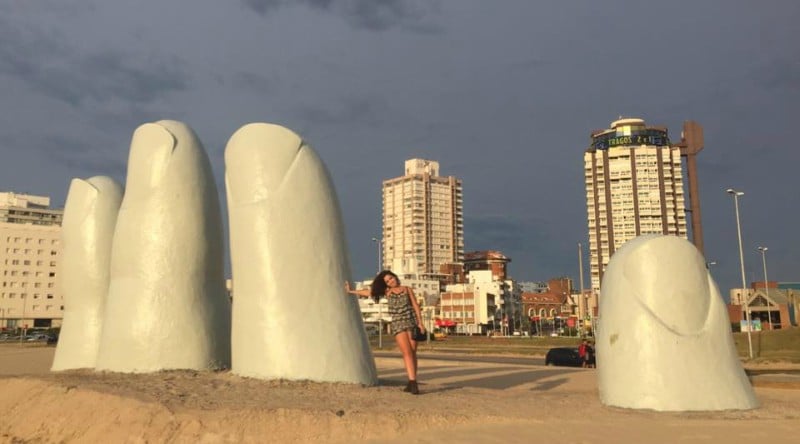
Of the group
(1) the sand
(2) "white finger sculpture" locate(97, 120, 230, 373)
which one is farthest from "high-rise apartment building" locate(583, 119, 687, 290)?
(1) the sand

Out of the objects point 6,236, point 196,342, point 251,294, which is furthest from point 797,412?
point 6,236

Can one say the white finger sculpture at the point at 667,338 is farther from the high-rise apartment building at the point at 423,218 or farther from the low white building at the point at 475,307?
the high-rise apartment building at the point at 423,218

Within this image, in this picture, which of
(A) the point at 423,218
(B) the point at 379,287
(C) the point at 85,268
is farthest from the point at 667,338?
(A) the point at 423,218

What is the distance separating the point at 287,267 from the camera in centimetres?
920

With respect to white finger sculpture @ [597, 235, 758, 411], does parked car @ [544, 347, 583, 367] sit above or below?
below

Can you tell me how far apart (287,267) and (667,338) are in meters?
5.26

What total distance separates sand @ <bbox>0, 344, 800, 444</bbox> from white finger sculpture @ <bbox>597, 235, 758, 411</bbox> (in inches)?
15.5

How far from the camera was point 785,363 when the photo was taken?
77.5 ft

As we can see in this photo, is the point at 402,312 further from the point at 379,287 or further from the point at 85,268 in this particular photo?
the point at 85,268

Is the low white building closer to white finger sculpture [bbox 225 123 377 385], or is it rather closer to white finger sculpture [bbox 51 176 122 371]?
white finger sculpture [bbox 51 176 122 371]

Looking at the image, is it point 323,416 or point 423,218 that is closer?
point 323,416

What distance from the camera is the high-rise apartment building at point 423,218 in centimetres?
12519

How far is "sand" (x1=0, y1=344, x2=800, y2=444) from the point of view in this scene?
20.2 feet

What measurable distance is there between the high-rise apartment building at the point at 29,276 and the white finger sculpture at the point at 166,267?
82.1 metres
